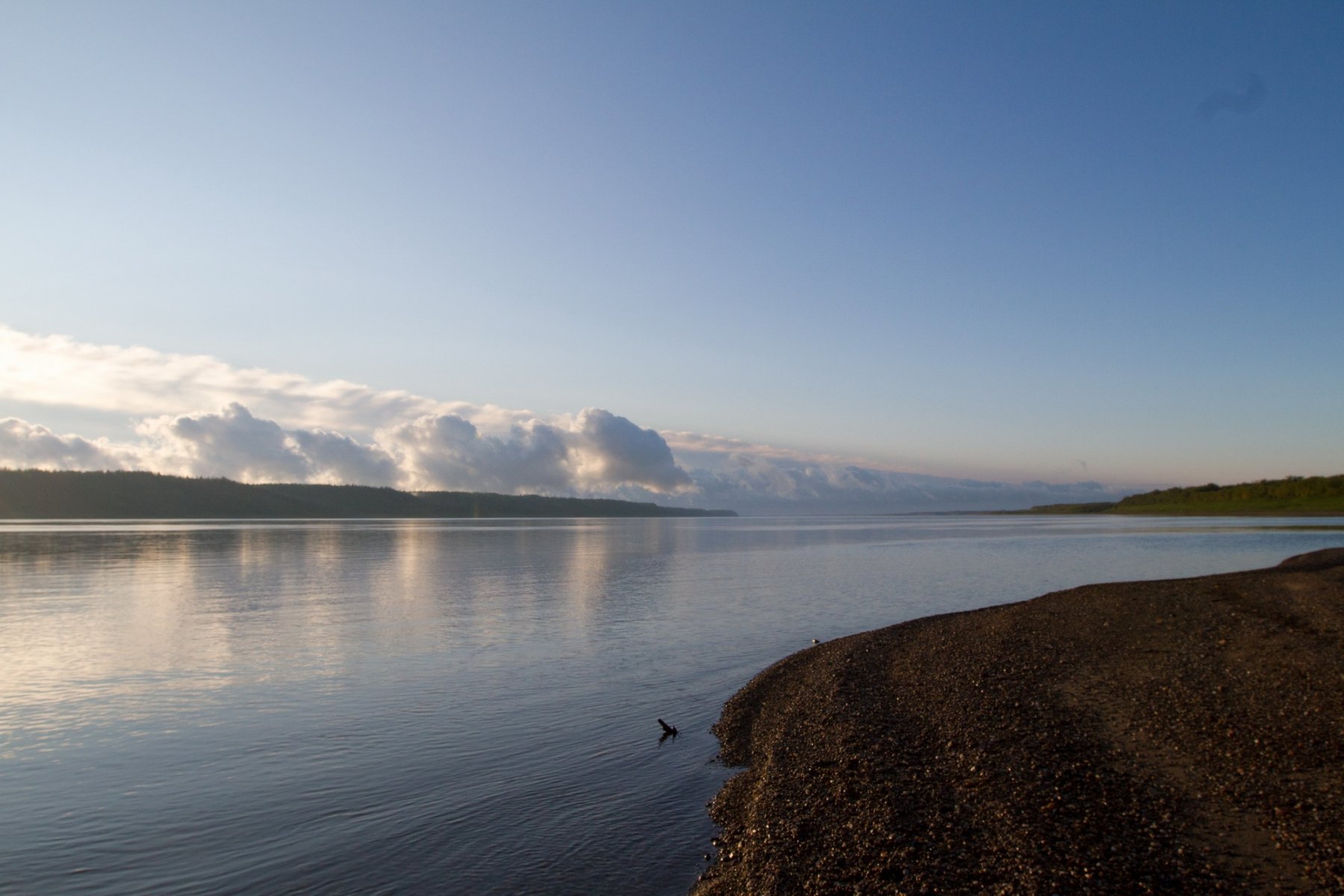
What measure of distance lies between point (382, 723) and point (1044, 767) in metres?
11.9

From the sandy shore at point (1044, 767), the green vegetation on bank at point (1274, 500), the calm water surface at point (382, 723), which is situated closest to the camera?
the sandy shore at point (1044, 767)

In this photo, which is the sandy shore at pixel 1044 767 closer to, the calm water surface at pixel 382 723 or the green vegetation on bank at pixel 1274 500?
the calm water surface at pixel 382 723

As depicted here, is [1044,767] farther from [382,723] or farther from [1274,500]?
[1274,500]

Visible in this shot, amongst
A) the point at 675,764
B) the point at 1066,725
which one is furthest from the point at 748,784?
the point at 1066,725

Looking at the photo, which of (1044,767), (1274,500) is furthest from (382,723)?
(1274,500)

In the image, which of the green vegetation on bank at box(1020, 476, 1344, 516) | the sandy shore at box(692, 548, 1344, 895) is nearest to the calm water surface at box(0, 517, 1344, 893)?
the sandy shore at box(692, 548, 1344, 895)

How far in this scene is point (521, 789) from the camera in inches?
464

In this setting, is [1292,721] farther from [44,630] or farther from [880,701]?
[44,630]

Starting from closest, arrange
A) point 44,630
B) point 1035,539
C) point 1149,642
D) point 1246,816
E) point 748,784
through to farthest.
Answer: point 1246,816 → point 748,784 → point 1149,642 → point 44,630 → point 1035,539

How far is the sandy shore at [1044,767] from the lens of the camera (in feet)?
25.4

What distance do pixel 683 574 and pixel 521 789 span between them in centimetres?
3685

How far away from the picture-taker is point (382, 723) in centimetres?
1538

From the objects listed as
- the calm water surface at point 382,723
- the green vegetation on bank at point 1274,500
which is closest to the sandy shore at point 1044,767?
the calm water surface at point 382,723

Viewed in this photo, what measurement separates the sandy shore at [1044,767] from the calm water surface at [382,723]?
1.35 m
